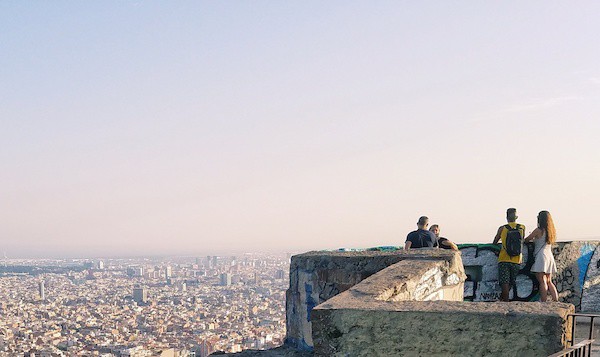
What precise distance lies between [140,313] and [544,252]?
88.9 m

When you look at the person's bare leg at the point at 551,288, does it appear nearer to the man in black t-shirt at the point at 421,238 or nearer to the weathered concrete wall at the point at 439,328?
the man in black t-shirt at the point at 421,238

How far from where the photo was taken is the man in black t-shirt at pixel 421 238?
25.7 ft

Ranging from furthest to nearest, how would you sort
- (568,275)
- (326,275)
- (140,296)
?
1. (140,296)
2. (568,275)
3. (326,275)

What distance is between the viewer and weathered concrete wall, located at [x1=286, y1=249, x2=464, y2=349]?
19.8 ft

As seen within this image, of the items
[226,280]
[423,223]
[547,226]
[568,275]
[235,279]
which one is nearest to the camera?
[423,223]

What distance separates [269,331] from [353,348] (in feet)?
221

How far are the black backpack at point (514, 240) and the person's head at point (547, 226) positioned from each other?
0.29m

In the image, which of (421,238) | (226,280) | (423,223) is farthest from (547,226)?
(226,280)

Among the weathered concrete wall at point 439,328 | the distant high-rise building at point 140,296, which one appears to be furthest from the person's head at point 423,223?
the distant high-rise building at point 140,296

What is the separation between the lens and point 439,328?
3918 millimetres

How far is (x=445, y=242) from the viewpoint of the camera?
8.82m

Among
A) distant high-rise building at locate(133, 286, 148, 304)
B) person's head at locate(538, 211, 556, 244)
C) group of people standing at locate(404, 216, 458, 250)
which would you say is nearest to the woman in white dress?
person's head at locate(538, 211, 556, 244)

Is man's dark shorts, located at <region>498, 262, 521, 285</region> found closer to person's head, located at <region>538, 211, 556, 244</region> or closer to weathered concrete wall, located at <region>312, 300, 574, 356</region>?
person's head, located at <region>538, 211, 556, 244</region>

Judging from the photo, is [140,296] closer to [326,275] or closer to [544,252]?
[544,252]
